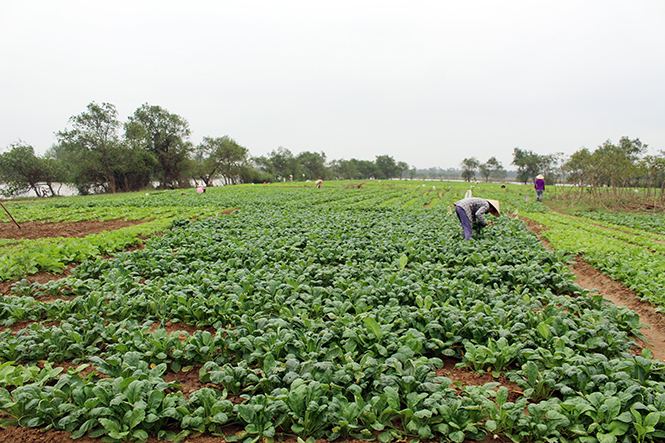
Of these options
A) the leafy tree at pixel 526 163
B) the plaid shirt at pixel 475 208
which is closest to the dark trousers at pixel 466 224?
the plaid shirt at pixel 475 208

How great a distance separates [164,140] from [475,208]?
6757 centimetres

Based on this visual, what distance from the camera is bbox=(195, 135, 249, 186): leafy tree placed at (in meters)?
74.6

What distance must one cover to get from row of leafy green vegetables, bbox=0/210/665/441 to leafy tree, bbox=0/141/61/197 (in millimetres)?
56395

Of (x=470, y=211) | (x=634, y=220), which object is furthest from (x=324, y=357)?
(x=634, y=220)

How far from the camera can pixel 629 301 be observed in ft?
21.4

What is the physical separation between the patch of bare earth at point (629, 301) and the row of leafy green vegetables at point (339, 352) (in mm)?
594

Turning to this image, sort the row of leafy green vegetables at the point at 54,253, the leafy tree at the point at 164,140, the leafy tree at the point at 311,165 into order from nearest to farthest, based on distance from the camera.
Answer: the row of leafy green vegetables at the point at 54,253 < the leafy tree at the point at 164,140 < the leafy tree at the point at 311,165

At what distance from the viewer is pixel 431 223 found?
13.9 meters

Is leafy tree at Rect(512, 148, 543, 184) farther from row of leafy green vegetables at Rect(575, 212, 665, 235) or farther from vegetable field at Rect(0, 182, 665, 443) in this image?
vegetable field at Rect(0, 182, 665, 443)

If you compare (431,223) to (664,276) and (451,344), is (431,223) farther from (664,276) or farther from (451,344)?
(451,344)

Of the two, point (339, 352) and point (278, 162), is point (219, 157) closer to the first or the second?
point (278, 162)

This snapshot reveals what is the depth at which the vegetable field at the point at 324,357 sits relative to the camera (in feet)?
10.5

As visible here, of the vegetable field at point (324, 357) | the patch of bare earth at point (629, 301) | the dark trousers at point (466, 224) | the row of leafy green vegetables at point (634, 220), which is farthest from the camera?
the row of leafy green vegetables at point (634, 220)

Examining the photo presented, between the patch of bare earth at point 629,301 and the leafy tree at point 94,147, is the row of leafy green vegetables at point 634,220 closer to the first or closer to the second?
the patch of bare earth at point 629,301
